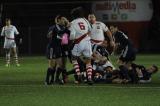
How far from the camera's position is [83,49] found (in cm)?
2039

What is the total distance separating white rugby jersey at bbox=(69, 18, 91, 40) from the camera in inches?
803

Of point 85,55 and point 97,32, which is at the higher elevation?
point 97,32

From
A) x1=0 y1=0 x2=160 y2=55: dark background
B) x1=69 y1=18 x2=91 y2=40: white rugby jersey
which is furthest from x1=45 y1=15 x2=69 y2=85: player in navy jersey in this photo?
A: x1=0 y1=0 x2=160 y2=55: dark background

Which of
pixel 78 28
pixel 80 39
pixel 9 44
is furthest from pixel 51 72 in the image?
pixel 9 44

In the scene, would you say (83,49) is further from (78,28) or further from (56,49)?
(56,49)

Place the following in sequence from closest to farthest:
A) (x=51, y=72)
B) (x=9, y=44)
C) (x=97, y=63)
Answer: (x=51, y=72) → (x=97, y=63) → (x=9, y=44)

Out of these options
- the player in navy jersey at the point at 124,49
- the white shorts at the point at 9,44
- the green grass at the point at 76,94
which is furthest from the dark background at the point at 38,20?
the player in navy jersey at the point at 124,49

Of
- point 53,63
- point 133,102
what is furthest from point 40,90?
point 133,102

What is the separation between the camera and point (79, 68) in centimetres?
2119

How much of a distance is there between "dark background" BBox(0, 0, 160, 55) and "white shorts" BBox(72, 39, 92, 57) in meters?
24.5

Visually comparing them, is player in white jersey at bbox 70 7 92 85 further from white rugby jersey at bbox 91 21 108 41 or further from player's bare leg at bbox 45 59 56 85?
white rugby jersey at bbox 91 21 108 41

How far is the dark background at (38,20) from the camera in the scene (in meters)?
45.2

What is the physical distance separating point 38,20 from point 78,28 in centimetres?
2627

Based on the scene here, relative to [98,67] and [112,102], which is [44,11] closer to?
[98,67]
